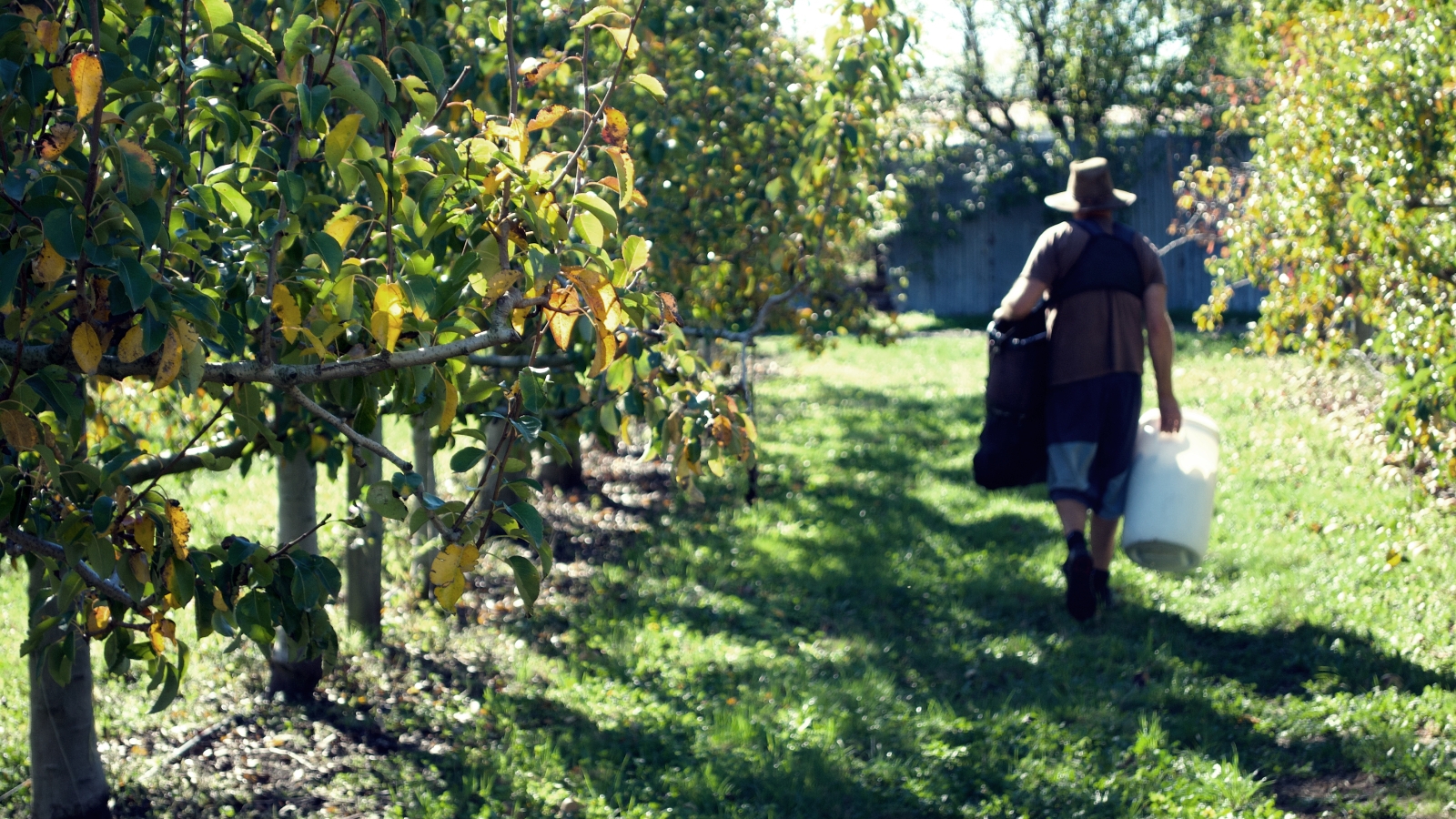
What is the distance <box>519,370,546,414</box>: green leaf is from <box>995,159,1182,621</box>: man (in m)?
3.21

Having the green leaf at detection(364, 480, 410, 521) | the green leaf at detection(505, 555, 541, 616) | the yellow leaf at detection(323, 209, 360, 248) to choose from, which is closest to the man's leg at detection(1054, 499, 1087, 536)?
the green leaf at detection(505, 555, 541, 616)

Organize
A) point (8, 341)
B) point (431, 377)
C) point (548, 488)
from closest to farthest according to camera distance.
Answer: point (8, 341)
point (431, 377)
point (548, 488)

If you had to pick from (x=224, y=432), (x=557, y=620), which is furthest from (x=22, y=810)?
(x=557, y=620)

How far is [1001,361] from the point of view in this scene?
17.5 ft

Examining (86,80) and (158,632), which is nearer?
(86,80)

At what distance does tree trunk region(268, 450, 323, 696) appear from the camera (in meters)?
4.73

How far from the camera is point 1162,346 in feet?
17.3

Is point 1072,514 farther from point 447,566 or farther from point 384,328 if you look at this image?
point 384,328

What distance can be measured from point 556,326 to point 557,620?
3909 mm

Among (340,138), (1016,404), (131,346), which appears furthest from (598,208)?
(1016,404)

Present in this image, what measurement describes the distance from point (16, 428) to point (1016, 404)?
4008mm

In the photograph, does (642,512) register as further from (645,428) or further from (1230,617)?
(1230,617)

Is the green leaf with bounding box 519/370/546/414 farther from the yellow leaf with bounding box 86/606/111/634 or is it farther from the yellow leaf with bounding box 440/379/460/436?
the yellow leaf with bounding box 86/606/111/634

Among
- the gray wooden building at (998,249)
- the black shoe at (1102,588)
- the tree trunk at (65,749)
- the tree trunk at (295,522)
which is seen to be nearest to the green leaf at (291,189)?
the tree trunk at (65,749)
